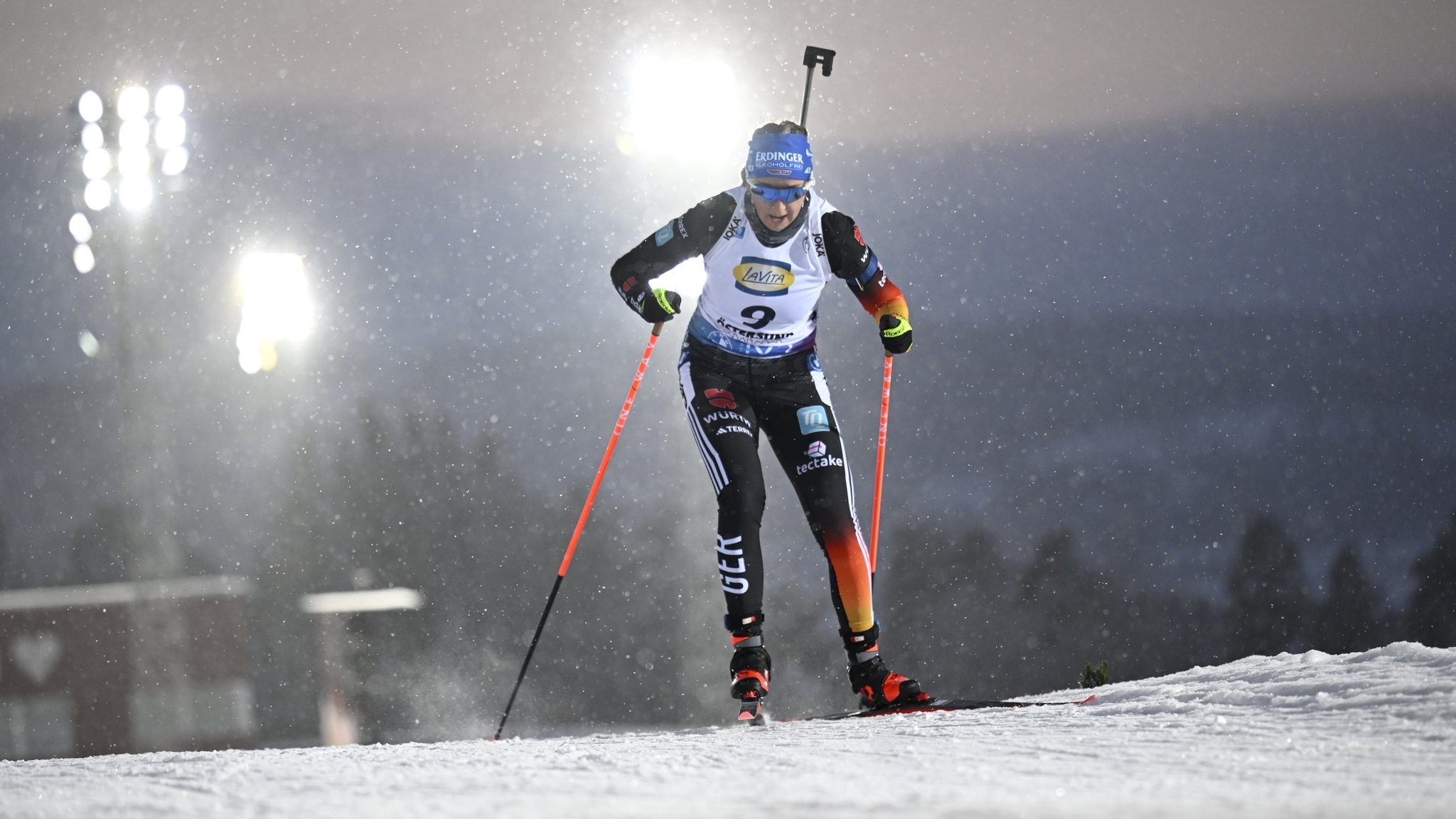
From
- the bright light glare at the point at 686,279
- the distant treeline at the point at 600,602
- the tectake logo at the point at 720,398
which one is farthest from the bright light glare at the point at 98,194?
the distant treeline at the point at 600,602

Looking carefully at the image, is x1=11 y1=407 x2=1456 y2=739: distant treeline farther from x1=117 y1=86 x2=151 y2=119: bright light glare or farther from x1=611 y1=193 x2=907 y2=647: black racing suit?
x1=611 y1=193 x2=907 y2=647: black racing suit

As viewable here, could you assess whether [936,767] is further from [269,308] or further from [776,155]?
[269,308]

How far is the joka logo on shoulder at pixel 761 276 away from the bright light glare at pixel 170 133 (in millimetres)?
7358

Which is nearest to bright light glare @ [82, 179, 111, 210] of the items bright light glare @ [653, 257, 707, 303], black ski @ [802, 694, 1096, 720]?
bright light glare @ [653, 257, 707, 303]

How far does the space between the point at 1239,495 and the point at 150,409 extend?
41.7 meters

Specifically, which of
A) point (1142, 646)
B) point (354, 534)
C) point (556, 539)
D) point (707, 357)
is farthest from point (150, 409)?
point (1142, 646)

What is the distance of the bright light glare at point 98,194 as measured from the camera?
939 cm

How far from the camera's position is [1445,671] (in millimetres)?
2977

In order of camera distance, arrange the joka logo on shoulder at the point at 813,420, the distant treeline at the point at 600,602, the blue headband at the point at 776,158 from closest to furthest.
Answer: the blue headband at the point at 776,158, the joka logo on shoulder at the point at 813,420, the distant treeline at the point at 600,602

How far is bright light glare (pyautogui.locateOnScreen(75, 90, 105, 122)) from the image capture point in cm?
960

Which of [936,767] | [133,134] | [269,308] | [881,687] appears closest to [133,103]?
[133,134]

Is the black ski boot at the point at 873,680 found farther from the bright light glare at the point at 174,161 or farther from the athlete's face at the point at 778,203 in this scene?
the bright light glare at the point at 174,161

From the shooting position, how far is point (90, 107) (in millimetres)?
9648

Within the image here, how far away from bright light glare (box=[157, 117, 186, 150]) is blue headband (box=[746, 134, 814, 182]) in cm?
741
